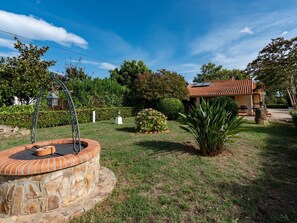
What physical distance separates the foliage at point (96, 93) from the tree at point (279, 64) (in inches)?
462

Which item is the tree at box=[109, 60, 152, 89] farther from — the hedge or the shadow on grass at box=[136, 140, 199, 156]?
the shadow on grass at box=[136, 140, 199, 156]

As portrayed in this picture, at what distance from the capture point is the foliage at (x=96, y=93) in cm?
1420

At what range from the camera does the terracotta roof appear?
1776 cm

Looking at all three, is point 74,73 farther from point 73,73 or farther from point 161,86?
point 161,86

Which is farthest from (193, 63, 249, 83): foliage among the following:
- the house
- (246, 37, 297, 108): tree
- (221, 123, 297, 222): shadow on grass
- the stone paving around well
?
the stone paving around well

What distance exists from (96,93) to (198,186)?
44.1 ft

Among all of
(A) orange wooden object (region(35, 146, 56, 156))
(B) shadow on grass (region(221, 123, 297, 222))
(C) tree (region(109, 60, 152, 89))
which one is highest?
(C) tree (region(109, 60, 152, 89))

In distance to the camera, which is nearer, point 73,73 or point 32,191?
point 32,191

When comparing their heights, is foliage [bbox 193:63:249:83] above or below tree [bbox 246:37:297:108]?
above

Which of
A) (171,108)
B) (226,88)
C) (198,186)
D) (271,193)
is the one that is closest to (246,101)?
(226,88)

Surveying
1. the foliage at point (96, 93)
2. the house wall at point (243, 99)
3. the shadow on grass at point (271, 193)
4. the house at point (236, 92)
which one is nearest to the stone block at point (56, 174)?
the shadow on grass at point (271, 193)

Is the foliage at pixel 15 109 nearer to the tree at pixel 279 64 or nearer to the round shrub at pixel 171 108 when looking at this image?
the round shrub at pixel 171 108

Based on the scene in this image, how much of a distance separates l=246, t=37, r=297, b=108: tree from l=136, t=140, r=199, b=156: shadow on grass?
980cm

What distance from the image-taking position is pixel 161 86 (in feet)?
49.7
